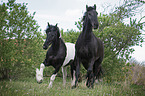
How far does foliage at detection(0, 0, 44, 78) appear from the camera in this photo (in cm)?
812

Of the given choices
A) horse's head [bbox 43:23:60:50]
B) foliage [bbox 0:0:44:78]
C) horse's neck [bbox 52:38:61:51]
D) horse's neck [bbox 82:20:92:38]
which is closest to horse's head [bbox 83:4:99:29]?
horse's neck [bbox 82:20:92:38]

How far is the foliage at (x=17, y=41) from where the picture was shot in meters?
8.12

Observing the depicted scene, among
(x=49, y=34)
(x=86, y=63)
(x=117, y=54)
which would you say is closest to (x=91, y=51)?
(x=86, y=63)

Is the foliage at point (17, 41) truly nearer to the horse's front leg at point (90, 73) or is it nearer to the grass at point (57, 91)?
the grass at point (57, 91)

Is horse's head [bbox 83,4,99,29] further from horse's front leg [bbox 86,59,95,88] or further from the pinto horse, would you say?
the pinto horse

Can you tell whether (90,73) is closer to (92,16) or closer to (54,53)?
(54,53)

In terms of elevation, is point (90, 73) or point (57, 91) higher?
point (90, 73)

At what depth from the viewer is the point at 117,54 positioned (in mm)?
10391

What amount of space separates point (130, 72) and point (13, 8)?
31.3ft

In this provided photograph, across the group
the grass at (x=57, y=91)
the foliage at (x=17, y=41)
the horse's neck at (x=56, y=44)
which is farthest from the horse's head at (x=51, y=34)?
the foliage at (x=17, y=41)

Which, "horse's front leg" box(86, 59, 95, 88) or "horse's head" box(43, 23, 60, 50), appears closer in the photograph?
"horse's front leg" box(86, 59, 95, 88)

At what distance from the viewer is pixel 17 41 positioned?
882cm

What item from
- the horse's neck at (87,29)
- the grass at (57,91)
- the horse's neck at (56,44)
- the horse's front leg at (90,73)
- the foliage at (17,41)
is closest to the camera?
the grass at (57,91)

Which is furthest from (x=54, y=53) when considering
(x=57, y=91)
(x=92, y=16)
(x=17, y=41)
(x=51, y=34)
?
(x=17, y=41)
